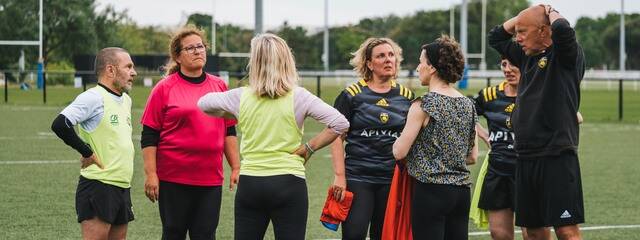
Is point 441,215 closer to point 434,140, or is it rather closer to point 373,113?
point 434,140

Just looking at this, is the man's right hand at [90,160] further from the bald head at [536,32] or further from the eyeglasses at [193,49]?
the bald head at [536,32]

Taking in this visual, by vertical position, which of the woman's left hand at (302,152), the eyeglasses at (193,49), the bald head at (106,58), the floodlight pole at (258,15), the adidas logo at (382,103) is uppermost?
the floodlight pole at (258,15)

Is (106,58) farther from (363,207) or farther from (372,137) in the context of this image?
(363,207)

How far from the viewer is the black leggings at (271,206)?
6500 mm

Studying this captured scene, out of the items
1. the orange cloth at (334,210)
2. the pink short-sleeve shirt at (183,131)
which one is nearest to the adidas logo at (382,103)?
the orange cloth at (334,210)

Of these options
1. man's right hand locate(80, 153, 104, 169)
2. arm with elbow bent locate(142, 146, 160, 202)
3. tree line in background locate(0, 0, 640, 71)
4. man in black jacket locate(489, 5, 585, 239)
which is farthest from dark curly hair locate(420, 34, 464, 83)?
tree line in background locate(0, 0, 640, 71)

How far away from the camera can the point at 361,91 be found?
7.79 metres

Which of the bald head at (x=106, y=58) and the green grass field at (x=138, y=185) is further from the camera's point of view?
the green grass field at (x=138, y=185)

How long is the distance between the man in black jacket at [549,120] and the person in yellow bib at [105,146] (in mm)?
2539

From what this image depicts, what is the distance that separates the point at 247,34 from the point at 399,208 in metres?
74.8

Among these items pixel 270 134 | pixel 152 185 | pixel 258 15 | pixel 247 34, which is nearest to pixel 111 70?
pixel 152 185

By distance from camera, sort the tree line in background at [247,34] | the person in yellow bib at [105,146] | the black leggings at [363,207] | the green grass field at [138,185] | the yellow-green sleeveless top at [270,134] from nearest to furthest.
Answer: the yellow-green sleeveless top at [270,134], the person in yellow bib at [105,146], the black leggings at [363,207], the green grass field at [138,185], the tree line in background at [247,34]

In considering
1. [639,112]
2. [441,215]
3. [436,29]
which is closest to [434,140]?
[441,215]

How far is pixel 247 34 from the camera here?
8138cm
